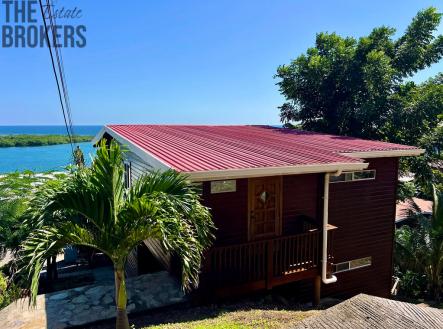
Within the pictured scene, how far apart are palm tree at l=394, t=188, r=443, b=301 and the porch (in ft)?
15.6

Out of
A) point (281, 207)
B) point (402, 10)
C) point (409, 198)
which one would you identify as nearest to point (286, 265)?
point (281, 207)

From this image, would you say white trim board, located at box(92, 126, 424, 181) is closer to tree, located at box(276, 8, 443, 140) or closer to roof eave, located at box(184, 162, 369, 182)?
roof eave, located at box(184, 162, 369, 182)

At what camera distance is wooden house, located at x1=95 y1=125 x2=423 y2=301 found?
6.64 m

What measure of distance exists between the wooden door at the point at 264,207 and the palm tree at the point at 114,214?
3047 mm

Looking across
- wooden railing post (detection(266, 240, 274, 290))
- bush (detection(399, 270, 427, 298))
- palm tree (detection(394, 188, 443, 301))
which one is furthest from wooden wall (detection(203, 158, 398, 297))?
bush (detection(399, 270, 427, 298))

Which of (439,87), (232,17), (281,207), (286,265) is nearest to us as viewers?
(286,265)

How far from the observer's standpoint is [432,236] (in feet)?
33.4

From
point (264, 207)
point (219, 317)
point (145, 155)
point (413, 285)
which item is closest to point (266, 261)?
point (264, 207)

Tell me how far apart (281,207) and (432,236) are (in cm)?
566

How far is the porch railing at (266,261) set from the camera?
260 inches

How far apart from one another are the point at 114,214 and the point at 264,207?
4.04 m

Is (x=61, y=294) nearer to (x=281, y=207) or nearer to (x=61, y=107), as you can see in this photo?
(x=281, y=207)

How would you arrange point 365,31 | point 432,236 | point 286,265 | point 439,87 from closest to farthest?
point 286,265, point 432,236, point 439,87, point 365,31

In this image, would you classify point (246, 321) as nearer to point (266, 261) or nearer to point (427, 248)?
point (266, 261)
